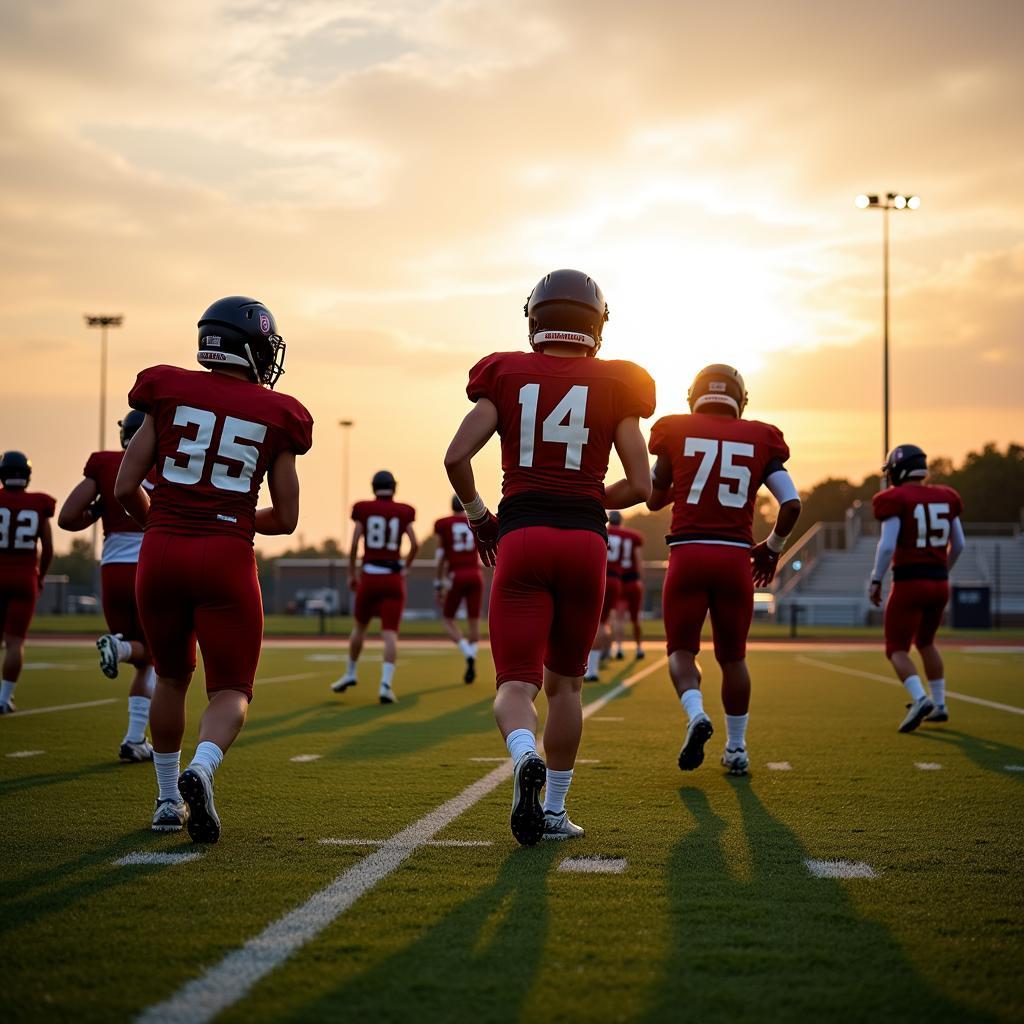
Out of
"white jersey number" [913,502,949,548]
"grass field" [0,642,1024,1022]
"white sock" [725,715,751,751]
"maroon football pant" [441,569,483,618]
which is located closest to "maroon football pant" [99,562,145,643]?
"grass field" [0,642,1024,1022]

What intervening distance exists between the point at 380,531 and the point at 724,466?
6.06 metres

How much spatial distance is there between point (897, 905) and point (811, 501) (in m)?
108

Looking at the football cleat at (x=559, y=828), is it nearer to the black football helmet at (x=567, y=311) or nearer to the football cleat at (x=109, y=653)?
the black football helmet at (x=567, y=311)

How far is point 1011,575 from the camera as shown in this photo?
48.5 meters

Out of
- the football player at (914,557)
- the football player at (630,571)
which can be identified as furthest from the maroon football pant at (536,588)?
the football player at (630,571)

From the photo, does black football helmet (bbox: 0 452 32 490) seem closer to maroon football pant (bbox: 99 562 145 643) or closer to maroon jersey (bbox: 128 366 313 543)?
maroon football pant (bbox: 99 562 145 643)

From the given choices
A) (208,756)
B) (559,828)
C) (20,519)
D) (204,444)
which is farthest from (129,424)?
(20,519)

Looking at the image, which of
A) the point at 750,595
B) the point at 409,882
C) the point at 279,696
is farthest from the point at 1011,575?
the point at 409,882

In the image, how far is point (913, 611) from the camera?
9.28 metres

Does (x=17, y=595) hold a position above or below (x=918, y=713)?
above

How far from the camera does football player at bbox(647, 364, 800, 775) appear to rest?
21.5 ft

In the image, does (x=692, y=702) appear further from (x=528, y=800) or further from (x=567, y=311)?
(x=567, y=311)

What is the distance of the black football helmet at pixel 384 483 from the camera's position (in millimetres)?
12445

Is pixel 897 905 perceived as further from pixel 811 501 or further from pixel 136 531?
pixel 811 501
